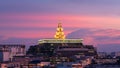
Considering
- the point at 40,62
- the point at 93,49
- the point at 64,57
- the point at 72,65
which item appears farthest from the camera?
the point at 93,49

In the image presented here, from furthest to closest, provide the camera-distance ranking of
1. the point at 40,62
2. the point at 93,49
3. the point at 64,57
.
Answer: the point at 93,49 → the point at 64,57 → the point at 40,62

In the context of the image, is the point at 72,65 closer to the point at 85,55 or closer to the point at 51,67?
the point at 51,67

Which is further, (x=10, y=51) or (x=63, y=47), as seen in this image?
(x=10, y=51)

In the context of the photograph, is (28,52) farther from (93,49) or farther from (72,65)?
(72,65)

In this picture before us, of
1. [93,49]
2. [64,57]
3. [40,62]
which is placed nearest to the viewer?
[40,62]

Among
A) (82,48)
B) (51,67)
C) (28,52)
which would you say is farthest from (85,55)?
(51,67)

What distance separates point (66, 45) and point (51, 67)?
3568 centimetres

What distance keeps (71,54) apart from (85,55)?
3.05 meters

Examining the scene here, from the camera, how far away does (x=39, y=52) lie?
440 ft

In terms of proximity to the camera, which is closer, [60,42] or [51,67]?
[51,67]

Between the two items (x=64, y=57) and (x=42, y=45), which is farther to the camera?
(x=42, y=45)

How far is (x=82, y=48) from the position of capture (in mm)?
130625

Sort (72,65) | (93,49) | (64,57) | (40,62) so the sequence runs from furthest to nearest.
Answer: (93,49) → (64,57) → (40,62) → (72,65)

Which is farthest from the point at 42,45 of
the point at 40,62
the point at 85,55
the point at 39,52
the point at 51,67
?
the point at 51,67
